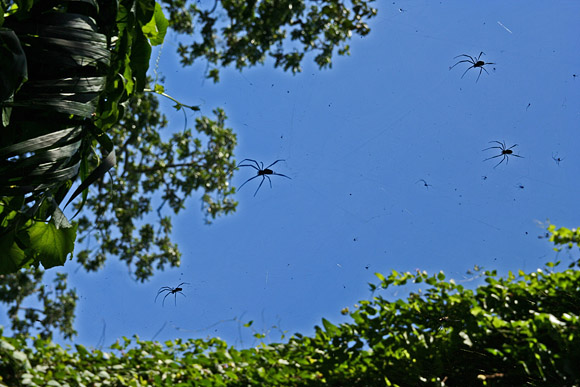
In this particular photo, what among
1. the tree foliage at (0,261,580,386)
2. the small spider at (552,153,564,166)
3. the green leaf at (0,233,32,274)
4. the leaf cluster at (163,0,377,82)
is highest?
the leaf cluster at (163,0,377,82)

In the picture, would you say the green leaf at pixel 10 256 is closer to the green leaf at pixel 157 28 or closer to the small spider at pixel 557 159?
the green leaf at pixel 157 28

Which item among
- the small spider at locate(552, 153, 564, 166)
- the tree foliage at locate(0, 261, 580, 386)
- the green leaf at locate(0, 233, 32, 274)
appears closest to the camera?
the green leaf at locate(0, 233, 32, 274)

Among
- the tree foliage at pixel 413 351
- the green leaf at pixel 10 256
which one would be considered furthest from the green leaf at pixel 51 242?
the tree foliage at pixel 413 351

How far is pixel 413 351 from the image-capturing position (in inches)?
85.1

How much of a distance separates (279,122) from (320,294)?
1.15 meters

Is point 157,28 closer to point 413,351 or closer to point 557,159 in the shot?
point 413,351

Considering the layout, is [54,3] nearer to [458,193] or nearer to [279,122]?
[279,122]

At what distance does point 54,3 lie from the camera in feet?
2.34

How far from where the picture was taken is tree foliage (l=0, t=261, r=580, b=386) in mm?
2031

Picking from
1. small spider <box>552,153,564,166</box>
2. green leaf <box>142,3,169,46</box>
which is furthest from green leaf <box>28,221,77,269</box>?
small spider <box>552,153,564,166</box>

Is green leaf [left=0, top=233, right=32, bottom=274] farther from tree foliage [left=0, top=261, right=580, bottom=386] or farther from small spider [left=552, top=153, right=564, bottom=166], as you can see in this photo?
small spider [left=552, top=153, right=564, bottom=166]

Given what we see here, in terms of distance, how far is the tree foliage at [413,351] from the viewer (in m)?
2.03

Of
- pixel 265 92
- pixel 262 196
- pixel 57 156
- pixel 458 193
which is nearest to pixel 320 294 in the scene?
pixel 262 196

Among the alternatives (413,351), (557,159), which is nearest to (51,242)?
(413,351)
